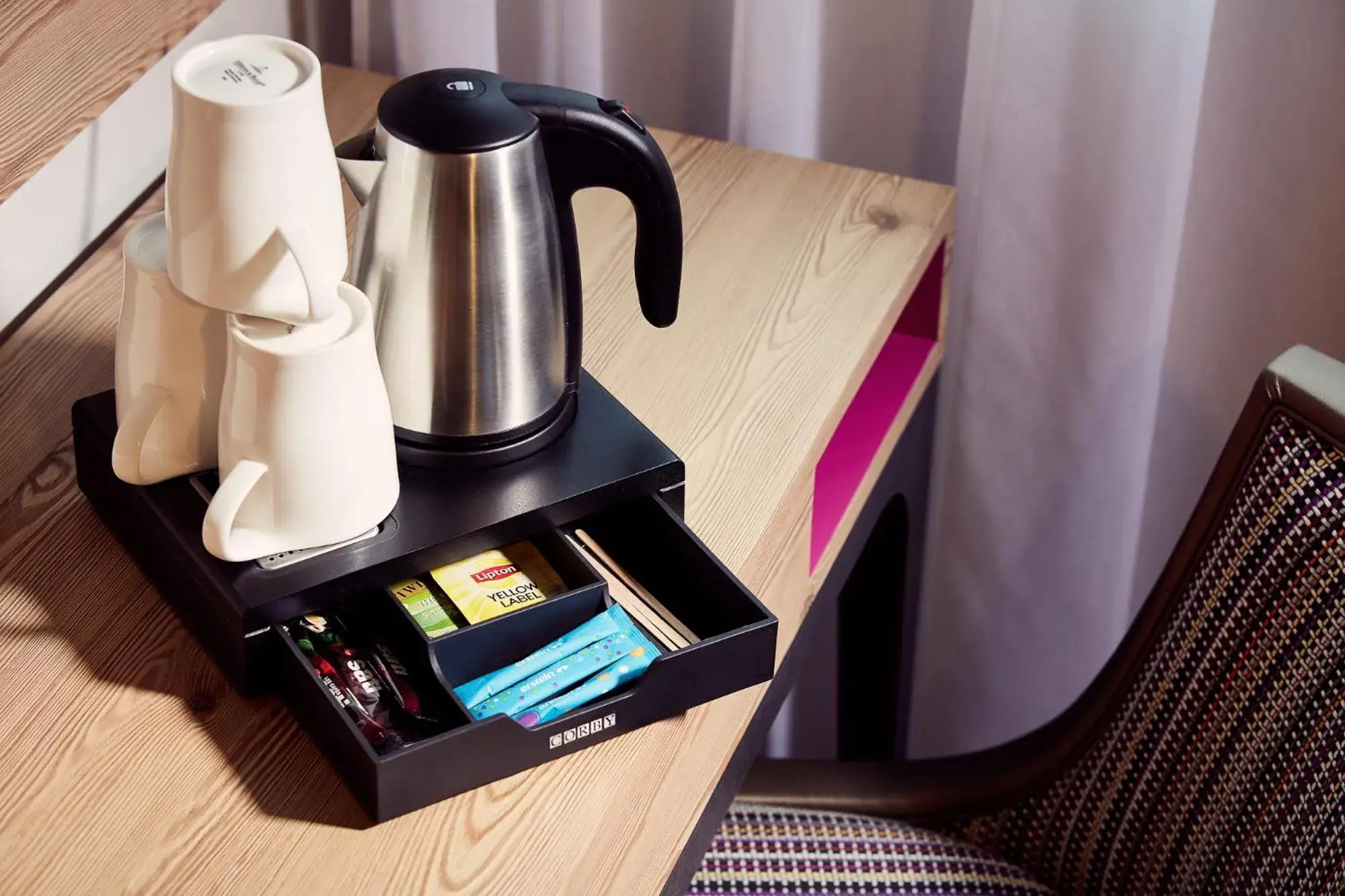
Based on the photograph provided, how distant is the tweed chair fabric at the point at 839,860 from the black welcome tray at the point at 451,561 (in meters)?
0.34

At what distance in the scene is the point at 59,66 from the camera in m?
0.99

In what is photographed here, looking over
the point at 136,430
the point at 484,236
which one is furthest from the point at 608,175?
the point at 136,430

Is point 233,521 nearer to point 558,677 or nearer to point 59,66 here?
point 558,677

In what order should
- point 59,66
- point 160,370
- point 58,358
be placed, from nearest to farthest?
point 160,370 < point 59,66 < point 58,358

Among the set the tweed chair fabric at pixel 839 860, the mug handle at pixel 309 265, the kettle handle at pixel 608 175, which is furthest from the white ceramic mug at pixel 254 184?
the tweed chair fabric at pixel 839 860

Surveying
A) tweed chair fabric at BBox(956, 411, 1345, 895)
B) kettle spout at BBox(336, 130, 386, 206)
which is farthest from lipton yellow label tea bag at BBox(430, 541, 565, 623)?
tweed chair fabric at BBox(956, 411, 1345, 895)

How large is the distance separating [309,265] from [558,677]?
10.1 inches

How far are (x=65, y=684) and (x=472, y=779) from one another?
24 centimetres

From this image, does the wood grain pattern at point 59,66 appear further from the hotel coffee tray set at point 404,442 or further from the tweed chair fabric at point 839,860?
the tweed chair fabric at point 839,860

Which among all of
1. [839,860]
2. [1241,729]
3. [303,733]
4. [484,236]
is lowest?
[839,860]

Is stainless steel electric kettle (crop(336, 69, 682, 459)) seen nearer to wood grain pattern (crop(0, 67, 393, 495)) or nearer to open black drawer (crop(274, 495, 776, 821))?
open black drawer (crop(274, 495, 776, 821))

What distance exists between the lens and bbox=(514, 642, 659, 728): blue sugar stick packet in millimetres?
861

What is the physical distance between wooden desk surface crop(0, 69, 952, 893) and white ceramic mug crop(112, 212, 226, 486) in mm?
96

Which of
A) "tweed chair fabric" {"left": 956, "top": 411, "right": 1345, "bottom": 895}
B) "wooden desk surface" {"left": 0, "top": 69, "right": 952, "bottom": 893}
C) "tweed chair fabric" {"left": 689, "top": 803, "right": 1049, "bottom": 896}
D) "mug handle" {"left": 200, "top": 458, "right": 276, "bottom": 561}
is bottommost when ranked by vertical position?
"tweed chair fabric" {"left": 689, "top": 803, "right": 1049, "bottom": 896}
